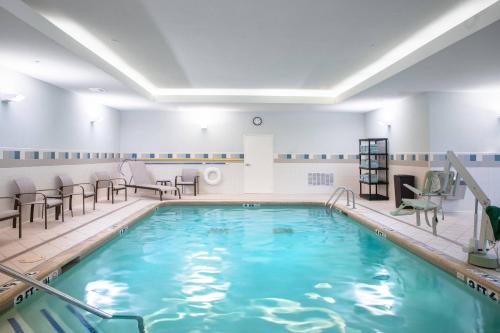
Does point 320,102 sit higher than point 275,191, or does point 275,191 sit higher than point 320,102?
point 320,102

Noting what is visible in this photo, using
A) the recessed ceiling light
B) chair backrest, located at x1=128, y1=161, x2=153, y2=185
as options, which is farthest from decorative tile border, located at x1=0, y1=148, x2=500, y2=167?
the recessed ceiling light

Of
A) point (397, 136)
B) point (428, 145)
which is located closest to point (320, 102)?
point (397, 136)

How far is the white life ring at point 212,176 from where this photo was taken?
9.67m

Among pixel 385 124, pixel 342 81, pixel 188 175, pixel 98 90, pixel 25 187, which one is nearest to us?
pixel 25 187

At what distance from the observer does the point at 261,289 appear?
10.6 ft

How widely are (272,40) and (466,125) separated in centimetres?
429

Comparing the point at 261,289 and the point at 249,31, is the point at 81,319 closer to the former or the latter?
the point at 261,289

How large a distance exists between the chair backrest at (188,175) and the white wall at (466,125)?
230 inches

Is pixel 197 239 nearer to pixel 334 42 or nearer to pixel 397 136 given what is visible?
pixel 334 42

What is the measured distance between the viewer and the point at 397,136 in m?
7.88

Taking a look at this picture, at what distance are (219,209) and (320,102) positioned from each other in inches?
140

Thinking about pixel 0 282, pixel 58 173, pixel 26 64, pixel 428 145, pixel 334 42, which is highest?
pixel 334 42

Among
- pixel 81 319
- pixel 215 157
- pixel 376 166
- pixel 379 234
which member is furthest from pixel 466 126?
pixel 81 319

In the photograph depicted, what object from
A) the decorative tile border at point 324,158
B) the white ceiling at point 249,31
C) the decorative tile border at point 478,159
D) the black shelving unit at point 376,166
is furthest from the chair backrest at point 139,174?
the decorative tile border at point 478,159
